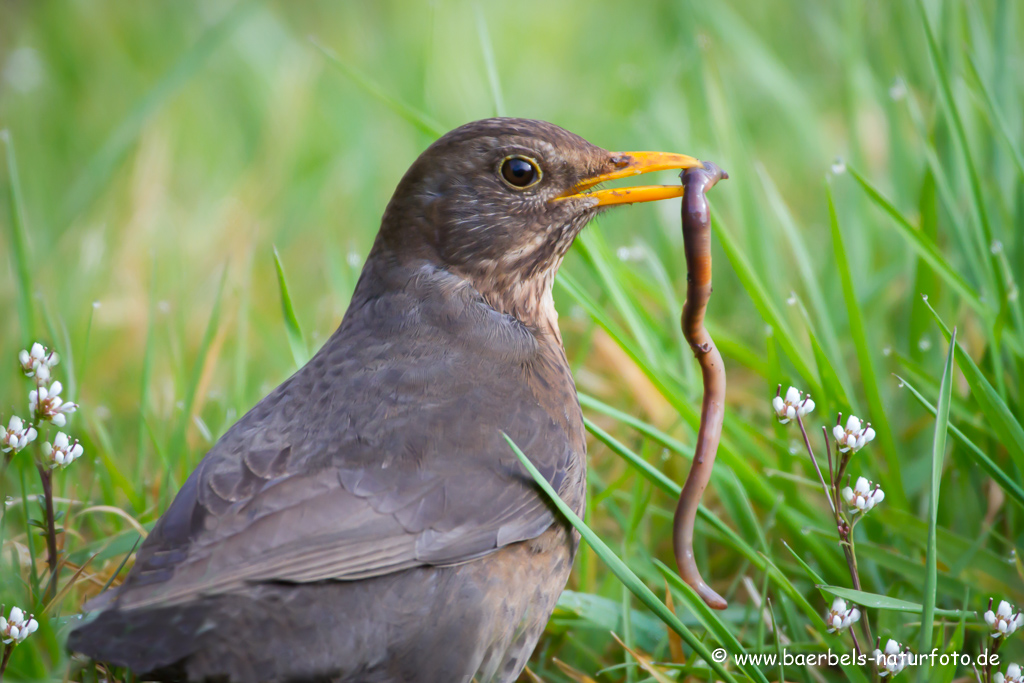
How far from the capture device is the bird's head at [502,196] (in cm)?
308

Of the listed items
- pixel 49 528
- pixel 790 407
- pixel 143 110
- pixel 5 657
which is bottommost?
pixel 5 657

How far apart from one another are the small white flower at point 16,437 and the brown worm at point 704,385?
181 centimetres

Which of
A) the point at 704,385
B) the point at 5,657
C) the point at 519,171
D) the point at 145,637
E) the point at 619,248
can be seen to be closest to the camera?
the point at 145,637

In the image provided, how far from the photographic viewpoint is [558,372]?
3051 millimetres

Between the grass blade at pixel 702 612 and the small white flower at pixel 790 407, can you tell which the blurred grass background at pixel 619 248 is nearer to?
the grass blade at pixel 702 612

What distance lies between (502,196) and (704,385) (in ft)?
2.90

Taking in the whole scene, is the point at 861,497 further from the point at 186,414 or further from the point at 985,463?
the point at 186,414

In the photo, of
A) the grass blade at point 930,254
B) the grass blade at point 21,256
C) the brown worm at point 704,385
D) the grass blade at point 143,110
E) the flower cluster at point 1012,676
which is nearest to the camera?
the flower cluster at point 1012,676

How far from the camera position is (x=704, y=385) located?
284 cm

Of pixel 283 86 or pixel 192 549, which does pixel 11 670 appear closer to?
pixel 192 549

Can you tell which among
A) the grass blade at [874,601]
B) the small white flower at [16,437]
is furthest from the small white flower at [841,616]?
the small white flower at [16,437]

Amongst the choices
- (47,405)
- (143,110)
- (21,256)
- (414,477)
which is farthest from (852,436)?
(143,110)

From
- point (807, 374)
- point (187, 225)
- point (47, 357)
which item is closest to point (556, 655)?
point (807, 374)

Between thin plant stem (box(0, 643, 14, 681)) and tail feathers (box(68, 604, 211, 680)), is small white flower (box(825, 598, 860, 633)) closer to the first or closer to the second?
tail feathers (box(68, 604, 211, 680))
